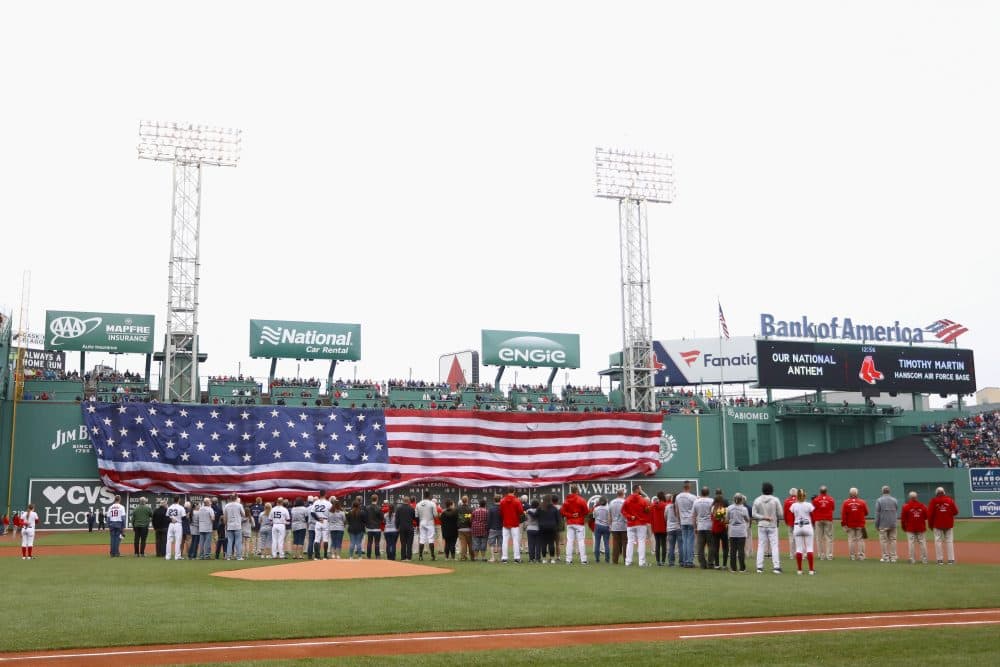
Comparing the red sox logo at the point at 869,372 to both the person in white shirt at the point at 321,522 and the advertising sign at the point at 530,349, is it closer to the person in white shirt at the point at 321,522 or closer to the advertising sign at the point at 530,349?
the advertising sign at the point at 530,349

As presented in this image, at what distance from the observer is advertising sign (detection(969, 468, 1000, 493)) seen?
1800 inches

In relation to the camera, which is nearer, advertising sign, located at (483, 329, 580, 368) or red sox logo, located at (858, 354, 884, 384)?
advertising sign, located at (483, 329, 580, 368)

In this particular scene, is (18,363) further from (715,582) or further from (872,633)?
(872,633)

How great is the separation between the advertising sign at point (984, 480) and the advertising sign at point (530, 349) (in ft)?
68.6

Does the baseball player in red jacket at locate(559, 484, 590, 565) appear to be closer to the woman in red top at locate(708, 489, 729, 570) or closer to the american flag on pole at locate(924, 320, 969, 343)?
the woman in red top at locate(708, 489, 729, 570)

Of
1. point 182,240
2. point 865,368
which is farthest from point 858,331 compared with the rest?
point 182,240

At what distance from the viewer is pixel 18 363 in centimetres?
4106

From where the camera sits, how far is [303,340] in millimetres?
50250

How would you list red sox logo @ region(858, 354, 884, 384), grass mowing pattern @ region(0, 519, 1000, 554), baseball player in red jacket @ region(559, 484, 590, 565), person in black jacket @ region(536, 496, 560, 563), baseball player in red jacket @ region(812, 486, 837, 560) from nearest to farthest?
baseball player in red jacket @ region(559, 484, 590, 565) → person in black jacket @ region(536, 496, 560, 563) → baseball player in red jacket @ region(812, 486, 837, 560) → grass mowing pattern @ region(0, 519, 1000, 554) → red sox logo @ region(858, 354, 884, 384)

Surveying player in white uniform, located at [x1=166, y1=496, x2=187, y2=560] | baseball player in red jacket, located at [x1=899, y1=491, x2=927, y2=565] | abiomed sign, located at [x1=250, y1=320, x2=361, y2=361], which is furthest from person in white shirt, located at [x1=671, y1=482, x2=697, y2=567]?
abiomed sign, located at [x1=250, y1=320, x2=361, y2=361]

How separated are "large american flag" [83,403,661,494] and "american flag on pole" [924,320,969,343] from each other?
25.4 meters

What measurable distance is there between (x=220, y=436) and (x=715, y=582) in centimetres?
2719

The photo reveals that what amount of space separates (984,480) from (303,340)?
112ft

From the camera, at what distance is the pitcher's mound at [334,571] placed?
1639cm
